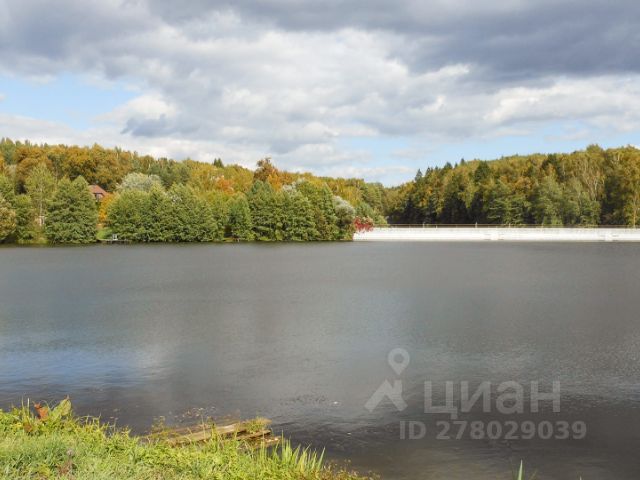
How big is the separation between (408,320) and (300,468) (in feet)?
59.0

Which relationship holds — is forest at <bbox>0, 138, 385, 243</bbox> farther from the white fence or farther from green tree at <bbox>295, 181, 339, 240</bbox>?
the white fence

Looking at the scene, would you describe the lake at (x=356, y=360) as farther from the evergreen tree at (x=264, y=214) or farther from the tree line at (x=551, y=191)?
the tree line at (x=551, y=191)

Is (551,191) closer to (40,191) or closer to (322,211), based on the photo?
(322,211)

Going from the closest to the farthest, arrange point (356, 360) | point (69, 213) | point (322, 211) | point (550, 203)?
point (356, 360), point (69, 213), point (322, 211), point (550, 203)

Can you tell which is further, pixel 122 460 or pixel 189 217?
pixel 189 217

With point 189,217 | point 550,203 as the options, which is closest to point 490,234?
point 550,203

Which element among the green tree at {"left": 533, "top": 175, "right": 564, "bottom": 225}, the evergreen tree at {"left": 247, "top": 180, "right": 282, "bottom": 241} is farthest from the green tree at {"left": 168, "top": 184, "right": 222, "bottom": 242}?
the green tree at {"left": 533, "top": 175, "right": 564, "bottom": 225}

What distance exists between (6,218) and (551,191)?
333 ft

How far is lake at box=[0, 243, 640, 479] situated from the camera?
12.5 metres

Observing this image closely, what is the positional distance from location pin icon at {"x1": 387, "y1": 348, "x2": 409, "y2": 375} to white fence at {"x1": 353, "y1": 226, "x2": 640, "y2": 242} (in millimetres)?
96090

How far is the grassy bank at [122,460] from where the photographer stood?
834 centimetres

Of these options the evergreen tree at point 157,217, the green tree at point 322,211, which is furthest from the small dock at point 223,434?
the green tree at point 322,211

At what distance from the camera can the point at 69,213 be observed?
319 ft

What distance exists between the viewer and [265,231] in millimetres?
110188
